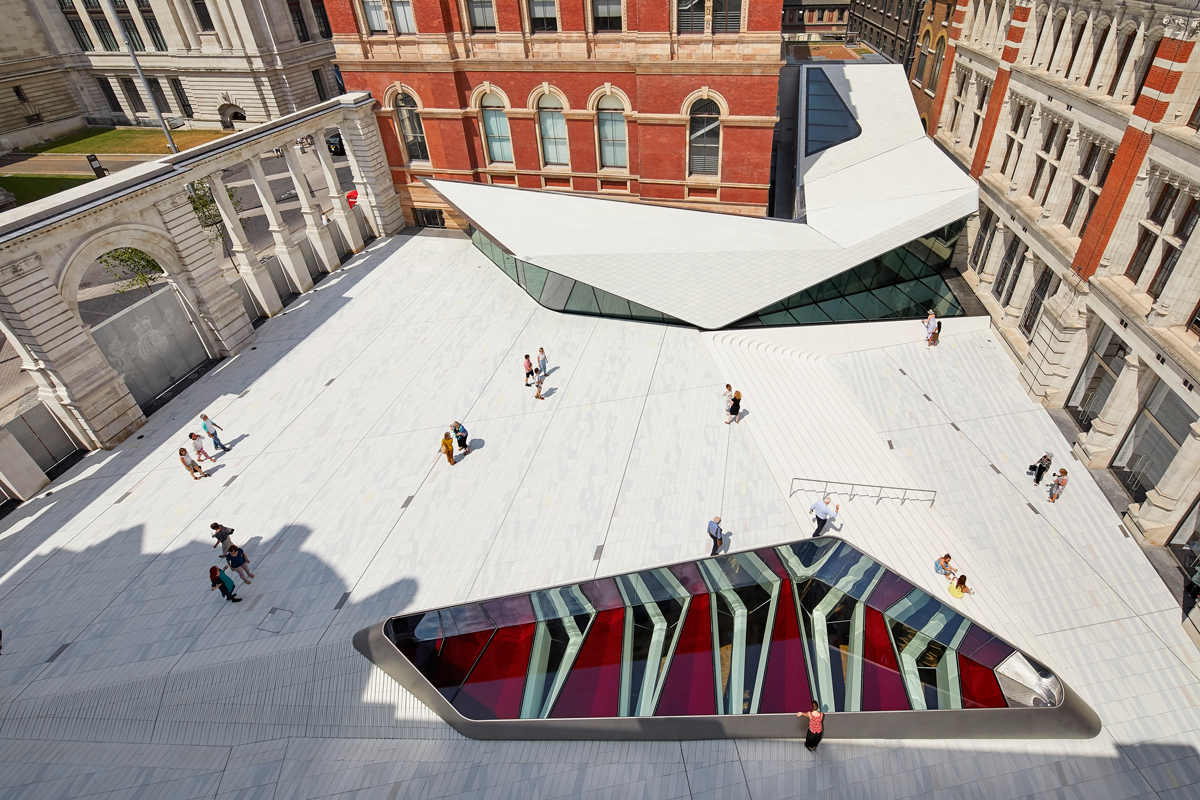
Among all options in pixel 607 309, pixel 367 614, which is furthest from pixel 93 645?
pixel 607 309

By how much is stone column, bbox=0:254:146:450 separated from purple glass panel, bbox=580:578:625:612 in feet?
57.6

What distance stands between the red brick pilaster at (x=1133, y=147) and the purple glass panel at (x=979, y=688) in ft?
43.3

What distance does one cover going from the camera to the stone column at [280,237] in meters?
25.7

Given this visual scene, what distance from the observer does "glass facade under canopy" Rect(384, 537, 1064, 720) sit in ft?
37.8

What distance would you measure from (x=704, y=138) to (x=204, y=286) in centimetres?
2188

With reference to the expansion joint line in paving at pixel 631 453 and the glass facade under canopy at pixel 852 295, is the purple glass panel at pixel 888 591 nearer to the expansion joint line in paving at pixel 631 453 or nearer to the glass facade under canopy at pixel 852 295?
the expansion joint line in paving at pixel 631 453

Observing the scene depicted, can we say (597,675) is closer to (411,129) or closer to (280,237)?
(280,237)

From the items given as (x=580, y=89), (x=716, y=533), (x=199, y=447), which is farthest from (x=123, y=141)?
(x=716, y=533)

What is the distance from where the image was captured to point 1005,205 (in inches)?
941

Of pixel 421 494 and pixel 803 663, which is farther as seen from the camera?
pixel 421 494

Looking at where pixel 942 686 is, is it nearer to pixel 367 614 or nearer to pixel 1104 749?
pixel 1104 749

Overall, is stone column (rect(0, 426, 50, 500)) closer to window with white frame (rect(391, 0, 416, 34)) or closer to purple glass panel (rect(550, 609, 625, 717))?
purple glass panel (rect(550, 609, 625, 717))

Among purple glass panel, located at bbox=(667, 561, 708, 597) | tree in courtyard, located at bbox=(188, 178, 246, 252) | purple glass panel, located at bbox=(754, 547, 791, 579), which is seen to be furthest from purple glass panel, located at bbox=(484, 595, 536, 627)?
tree in courtyard, located at bbox=(188, 178, 246, 252)

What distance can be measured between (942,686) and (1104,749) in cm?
325
